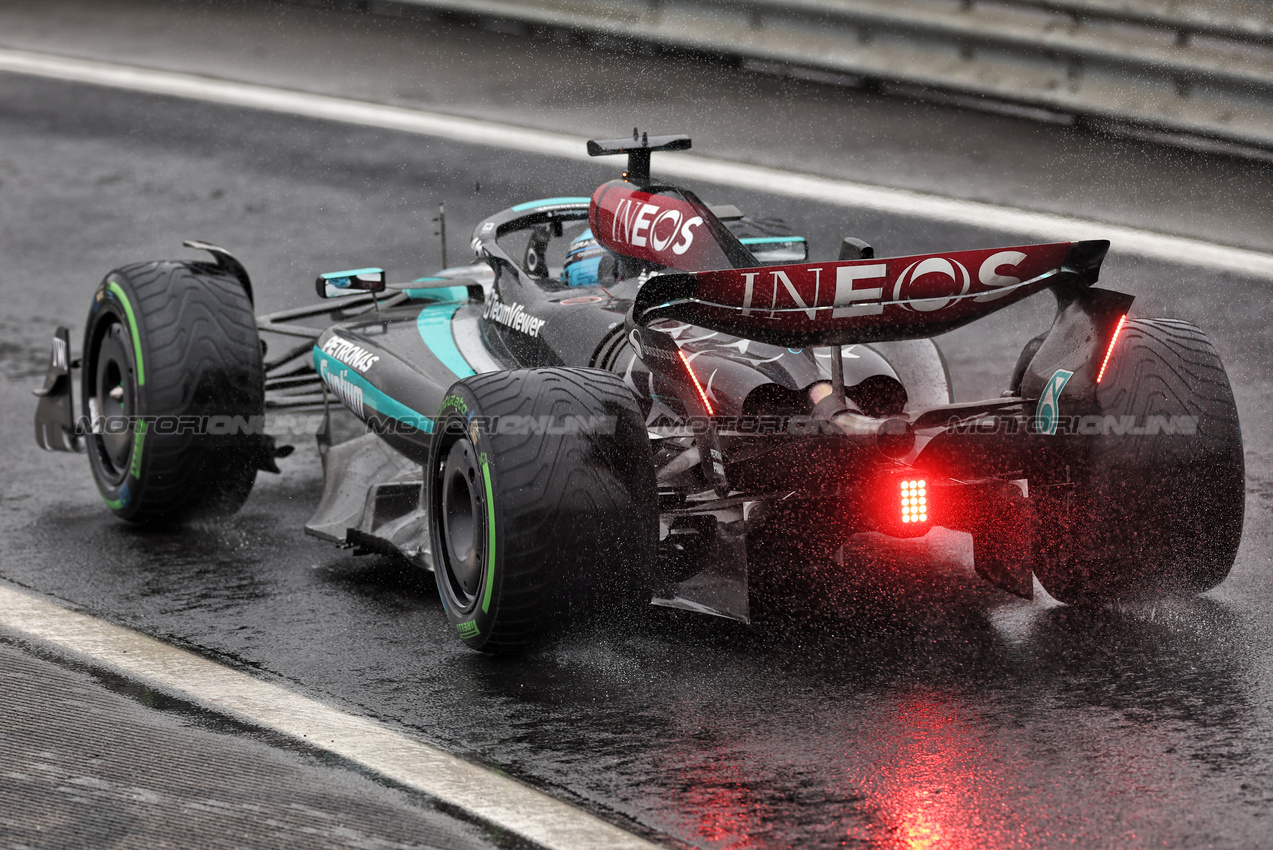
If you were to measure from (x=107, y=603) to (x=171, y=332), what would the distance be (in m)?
1.09

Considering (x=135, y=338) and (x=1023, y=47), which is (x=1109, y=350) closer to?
(x=135, y=338)

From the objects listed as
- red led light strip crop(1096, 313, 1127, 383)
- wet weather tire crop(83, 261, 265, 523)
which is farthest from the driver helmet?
red led light strip crop(1096, 313, 1127, 383)

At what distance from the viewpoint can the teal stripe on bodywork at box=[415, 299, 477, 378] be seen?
20.7ft

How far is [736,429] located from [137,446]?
2.63 meters

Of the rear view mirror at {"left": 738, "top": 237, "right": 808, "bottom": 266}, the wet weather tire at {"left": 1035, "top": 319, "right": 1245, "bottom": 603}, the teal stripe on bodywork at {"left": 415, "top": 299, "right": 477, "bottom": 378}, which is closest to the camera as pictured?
the wet weather tire at {"left": 1035, "top": 319, "right": 1245, "bottom": 603}

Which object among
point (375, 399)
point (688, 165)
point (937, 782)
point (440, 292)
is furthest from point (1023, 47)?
point (937, 782)

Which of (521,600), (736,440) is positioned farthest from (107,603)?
(736,440)

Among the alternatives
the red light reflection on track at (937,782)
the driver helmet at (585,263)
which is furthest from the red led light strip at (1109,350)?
the driver helmet at (585,263)

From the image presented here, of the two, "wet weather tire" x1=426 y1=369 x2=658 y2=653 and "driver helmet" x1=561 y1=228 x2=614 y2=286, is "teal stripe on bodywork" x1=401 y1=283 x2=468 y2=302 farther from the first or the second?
"wet weather tire" x1=426 y1=369 x2=658 y2=653

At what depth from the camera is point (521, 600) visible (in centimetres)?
474

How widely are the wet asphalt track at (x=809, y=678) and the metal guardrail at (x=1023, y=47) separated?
236 centimetres

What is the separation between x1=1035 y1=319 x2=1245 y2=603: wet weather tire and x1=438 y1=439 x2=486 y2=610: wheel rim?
5.80 ft

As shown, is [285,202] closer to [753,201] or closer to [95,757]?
[753,201]

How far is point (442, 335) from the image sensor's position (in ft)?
21.6
